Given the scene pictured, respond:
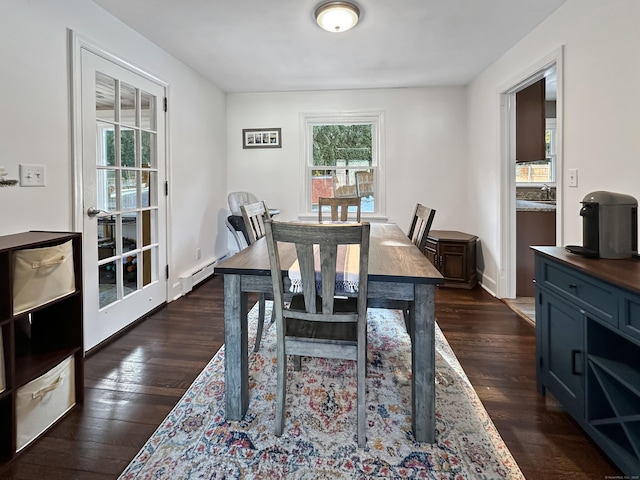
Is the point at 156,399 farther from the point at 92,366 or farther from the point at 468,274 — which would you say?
the point at 468,274

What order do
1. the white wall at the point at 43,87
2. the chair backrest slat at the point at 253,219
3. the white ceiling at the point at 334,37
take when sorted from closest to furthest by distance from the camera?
the white wall at the point at 43,87
the chair backrest slat at the point at 253,219
the white ceiling at the point at 334,37

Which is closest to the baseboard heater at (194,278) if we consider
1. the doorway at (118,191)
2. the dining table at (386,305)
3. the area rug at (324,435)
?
the doorway at (118,191)

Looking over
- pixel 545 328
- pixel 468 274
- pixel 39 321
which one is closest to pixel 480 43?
pixel 468 274

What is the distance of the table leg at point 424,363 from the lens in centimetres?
152

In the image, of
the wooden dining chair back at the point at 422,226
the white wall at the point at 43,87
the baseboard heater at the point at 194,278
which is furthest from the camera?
the baseboard heater at the point at 194,278

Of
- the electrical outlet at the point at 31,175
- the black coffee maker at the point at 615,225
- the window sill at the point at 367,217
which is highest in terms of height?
the electrical outlet at the point at 31,175

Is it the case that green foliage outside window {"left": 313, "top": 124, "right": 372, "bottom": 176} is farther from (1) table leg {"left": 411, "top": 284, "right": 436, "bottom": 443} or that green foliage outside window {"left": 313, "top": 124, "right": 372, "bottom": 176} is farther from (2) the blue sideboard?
(1) table leg {"left": 411, "top": 284, "right": 436, "bottom": 443}

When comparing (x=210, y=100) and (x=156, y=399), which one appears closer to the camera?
(x=156, y=399)

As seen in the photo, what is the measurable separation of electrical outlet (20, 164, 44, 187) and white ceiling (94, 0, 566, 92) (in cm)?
128

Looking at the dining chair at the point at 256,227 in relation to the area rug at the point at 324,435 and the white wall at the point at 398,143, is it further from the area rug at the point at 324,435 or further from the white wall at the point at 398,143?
the white wall at the point at 398,143

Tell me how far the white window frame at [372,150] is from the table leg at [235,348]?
3246 millimetres

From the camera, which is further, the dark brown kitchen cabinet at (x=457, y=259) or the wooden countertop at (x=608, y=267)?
the dark brown kitchen cabinet at (x=457, y=259)

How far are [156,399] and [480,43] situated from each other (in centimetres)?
370

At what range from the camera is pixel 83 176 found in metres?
2.37
